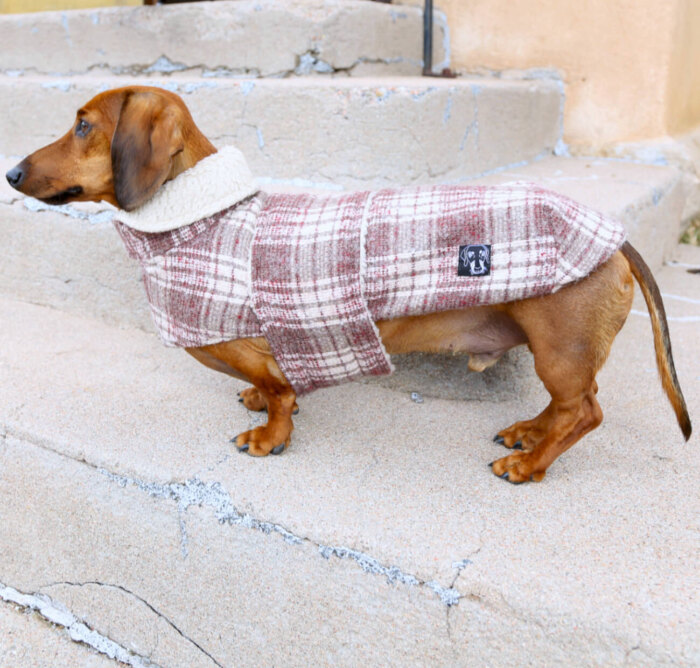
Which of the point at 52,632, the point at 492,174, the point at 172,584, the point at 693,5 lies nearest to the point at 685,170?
the point at 693,5

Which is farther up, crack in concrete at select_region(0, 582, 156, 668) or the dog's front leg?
the dog's front leg

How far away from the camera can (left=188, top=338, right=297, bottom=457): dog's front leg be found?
1907 millimetres

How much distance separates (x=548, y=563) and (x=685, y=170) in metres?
3.23

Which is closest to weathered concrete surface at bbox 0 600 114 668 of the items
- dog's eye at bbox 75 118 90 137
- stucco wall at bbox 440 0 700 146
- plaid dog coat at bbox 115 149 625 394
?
plaid dog coat at bbox 115 149 625 394

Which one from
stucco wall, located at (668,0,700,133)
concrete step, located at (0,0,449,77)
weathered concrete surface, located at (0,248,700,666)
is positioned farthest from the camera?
stucco wall, located at (668,0,700,133)

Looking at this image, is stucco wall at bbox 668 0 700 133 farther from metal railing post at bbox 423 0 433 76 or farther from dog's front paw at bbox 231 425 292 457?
dog's front paw at bbox 231 425 292 457

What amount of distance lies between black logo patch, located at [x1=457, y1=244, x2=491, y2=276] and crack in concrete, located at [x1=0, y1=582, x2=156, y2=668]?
1.45 meters

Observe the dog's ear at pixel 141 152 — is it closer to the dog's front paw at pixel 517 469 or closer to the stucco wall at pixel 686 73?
the dog's front paw at pixel 517 469

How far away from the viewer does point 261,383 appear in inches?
77.5

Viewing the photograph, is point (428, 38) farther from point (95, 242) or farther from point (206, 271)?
point (206, 271)

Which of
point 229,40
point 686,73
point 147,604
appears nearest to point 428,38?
point 229,40

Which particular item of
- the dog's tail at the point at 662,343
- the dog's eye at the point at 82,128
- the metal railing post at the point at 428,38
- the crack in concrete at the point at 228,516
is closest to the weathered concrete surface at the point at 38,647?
the crack in concrete at the point at 228,516

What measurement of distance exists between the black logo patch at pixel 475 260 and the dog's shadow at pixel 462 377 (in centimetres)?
76

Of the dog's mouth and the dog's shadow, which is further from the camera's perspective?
the dog's shadow
